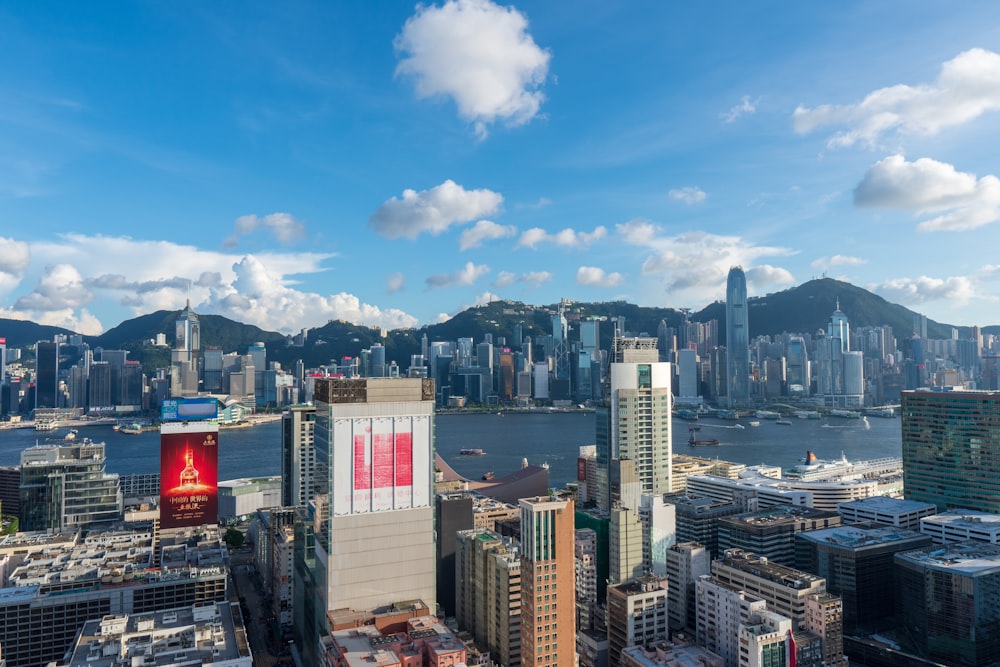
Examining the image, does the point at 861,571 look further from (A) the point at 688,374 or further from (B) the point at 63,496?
(A) the point at 688,374

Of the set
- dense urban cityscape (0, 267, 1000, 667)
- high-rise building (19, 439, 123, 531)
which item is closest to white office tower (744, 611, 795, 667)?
dense urban cityscape (0, 267, 1000, 667)

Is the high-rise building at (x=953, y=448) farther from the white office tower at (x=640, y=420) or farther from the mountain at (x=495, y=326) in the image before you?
the mountain at (x=495, y=326)

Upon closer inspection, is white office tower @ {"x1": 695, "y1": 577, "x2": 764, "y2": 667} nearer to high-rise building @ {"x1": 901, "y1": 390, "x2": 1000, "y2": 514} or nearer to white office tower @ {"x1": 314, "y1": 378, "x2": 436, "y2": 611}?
white office tower @ {"x1": 314, "y1": 378, "x2": 436, "y2": 611}

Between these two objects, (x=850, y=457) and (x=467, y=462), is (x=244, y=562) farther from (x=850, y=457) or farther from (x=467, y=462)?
(x=850, y=457)

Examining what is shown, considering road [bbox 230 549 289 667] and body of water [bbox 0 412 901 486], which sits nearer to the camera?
road [bbox 230 549 289 667]

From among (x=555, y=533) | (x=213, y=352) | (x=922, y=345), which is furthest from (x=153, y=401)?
(x=922, y=345)

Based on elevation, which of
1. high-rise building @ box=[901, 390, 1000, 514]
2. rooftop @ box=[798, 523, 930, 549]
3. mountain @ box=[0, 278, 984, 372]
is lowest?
rooftop @ box=[798, 523, 930, 549]

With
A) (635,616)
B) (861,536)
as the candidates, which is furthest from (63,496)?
(861,536)
